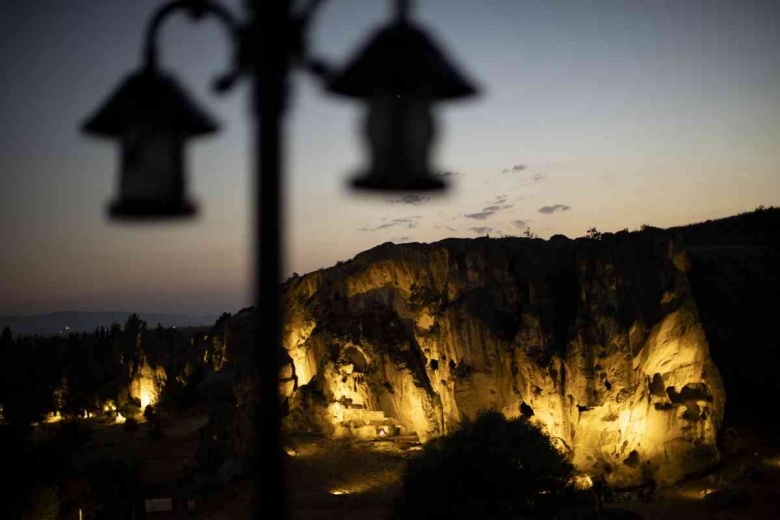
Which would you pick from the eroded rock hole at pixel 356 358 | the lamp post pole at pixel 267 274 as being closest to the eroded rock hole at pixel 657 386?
the eroded rock hole at pixel 356 358

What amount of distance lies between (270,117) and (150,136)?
23.0 inches

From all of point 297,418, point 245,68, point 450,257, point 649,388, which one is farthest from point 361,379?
point 245,68

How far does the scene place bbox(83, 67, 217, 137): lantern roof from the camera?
2.63 m

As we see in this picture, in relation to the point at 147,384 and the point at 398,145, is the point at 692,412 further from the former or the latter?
the point at 147,384

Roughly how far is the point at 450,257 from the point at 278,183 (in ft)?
58.1

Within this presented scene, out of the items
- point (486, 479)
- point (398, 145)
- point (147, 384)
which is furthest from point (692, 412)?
point (147, 384)

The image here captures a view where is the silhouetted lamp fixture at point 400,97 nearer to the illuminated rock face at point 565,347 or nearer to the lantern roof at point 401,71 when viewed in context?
the lantern roof at point 401,71

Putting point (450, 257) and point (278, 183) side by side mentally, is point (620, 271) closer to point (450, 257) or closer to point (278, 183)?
point (450, 257)

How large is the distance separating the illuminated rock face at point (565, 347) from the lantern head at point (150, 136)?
15.6 metres

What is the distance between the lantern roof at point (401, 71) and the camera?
8.27 ft

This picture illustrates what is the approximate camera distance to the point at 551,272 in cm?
1884

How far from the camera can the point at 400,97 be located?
100.0 inches

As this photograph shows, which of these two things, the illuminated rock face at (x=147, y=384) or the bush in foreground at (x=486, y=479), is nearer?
the bush in foreground at (x=486, y=479)

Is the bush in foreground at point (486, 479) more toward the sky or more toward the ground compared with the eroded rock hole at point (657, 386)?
more toward the ground
